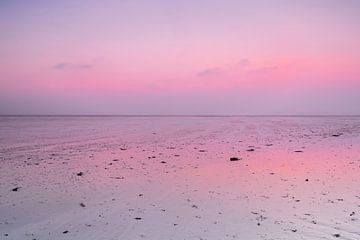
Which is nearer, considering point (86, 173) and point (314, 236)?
point (314, 236)

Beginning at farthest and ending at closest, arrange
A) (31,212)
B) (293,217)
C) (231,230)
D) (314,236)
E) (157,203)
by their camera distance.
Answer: (157,203) < (31,212) < (293,217) < (231,230) < (314,236)

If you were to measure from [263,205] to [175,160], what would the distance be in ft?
28.8

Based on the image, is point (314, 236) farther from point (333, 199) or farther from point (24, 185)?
point (24, 185)

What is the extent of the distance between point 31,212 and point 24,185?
3.37 m

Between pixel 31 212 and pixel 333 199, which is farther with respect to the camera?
pixel 333 199

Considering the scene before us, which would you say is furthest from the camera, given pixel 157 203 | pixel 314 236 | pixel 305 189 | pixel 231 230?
pixel 305 189

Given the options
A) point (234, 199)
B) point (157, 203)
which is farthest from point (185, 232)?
point (234, 199)

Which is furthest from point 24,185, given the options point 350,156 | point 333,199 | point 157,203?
point 350,156

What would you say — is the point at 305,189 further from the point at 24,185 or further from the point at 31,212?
the point at 24,185

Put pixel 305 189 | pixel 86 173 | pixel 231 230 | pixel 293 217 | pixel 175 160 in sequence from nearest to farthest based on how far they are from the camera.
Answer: pixel 231 230
pixel 293 217
pixel 305 189
pixel 86 173
pixel 175 160

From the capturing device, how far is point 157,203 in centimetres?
993

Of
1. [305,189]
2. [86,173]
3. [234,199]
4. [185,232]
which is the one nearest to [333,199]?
[305,189]

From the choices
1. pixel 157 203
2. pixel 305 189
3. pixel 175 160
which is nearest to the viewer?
pixel 157 203

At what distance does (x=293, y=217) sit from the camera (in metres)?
8.49
